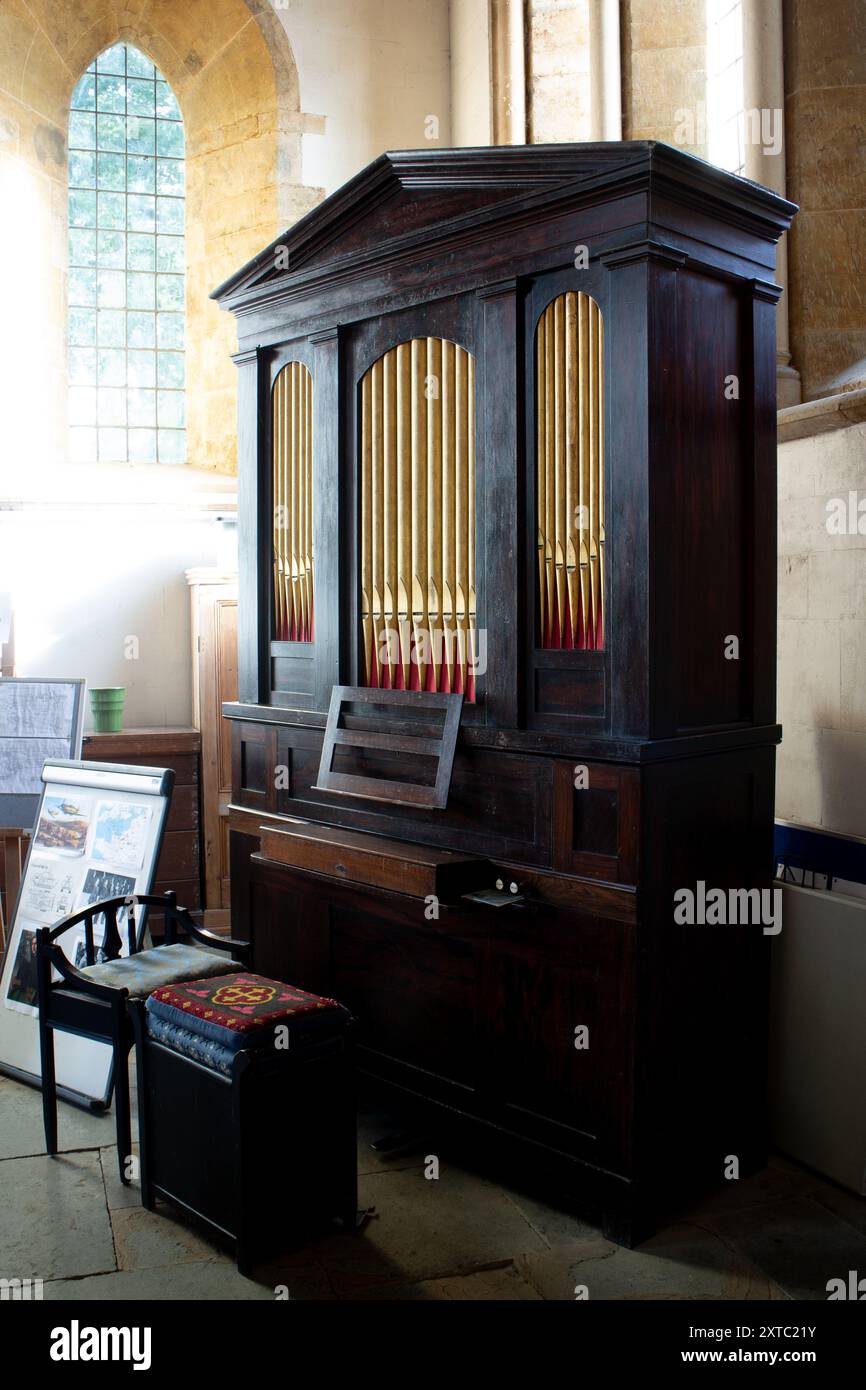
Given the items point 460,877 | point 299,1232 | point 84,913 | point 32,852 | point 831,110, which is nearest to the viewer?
point 299,1232

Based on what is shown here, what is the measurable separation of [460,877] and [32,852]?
7.10 ft

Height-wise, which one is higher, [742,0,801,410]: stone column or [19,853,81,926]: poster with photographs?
[742,0,801,410]: stone column

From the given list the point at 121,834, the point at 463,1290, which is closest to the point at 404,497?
the point at 121,834

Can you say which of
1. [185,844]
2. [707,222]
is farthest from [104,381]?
[707,222]

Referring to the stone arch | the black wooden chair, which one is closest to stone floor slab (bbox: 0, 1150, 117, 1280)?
the black wooden chair

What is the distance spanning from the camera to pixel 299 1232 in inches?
136

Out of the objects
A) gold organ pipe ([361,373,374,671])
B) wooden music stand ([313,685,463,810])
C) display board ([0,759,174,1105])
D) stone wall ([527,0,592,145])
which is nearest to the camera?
wooden music stand ([313,685,463,810])

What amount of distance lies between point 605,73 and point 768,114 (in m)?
1.27

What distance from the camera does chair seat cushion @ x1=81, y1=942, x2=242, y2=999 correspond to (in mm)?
3982

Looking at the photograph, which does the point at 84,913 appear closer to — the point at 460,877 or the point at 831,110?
the point at 460,877

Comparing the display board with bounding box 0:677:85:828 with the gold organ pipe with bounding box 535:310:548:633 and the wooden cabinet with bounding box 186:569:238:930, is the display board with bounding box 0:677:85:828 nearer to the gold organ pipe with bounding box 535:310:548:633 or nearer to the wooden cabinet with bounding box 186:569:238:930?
the wooden cabinet with bounding box 186:569:238:930

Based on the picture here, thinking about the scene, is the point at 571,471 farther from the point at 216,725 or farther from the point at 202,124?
the point at 202,124

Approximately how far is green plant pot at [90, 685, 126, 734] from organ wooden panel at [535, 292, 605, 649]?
12.1 ft

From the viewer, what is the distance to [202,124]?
7508mm
